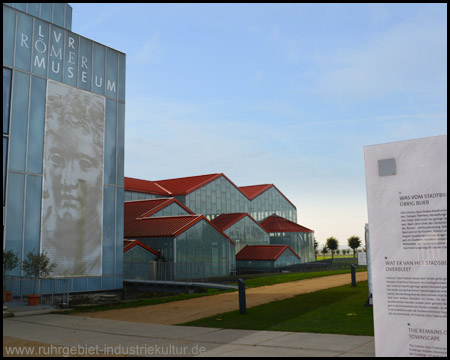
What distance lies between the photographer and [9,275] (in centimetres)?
2356

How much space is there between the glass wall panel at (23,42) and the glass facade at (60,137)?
0.19 feet

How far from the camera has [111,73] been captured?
3083 centimetres

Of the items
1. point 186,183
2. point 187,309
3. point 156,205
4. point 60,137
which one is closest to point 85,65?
point 60,137

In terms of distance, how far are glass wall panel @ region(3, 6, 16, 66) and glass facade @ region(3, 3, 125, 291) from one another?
0.06 metres

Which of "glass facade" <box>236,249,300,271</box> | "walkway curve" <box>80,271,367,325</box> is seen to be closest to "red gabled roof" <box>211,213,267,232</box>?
"glass facade" <box>236,249,300,271</box>

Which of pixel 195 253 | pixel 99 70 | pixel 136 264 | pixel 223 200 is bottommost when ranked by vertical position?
pixel 136 264

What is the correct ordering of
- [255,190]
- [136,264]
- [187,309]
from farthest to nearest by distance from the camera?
[255,190], [136,264], [187,309]

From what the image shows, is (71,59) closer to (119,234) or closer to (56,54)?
(56,54)

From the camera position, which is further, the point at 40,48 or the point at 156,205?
the point at 156,205

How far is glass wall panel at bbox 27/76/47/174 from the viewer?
A: 2547 cm

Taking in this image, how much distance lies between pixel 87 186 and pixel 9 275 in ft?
23.6

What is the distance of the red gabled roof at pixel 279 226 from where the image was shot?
212 ft

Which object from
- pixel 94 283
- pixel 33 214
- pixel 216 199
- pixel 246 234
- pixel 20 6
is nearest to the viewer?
pixel 33 214

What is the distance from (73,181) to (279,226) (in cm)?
4232
